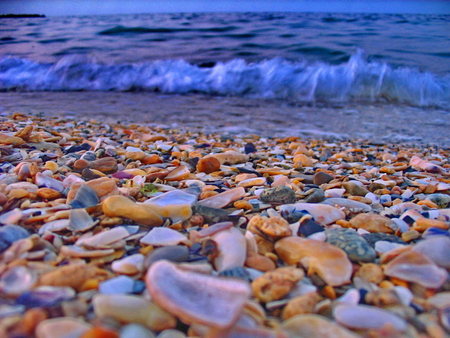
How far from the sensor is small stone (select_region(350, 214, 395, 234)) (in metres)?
1.26

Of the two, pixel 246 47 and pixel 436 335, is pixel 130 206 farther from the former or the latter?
pixel 246 47

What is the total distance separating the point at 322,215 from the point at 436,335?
2.16 ft

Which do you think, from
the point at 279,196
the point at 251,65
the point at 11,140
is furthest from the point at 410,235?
the point at 251,65

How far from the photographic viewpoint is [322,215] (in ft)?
4.45

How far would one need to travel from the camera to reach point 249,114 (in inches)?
221

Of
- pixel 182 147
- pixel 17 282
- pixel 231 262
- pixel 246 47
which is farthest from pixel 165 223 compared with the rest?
pixel 246 47

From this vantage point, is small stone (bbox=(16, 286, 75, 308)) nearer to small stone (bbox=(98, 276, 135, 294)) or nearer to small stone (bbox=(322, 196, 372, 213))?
small stone (bbox=(98, 276, 135, 294))

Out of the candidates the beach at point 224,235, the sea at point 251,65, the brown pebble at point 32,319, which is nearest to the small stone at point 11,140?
the beach at point 224,235

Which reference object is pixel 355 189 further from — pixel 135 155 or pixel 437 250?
pixel 135 155

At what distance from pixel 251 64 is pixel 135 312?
916 centimetres

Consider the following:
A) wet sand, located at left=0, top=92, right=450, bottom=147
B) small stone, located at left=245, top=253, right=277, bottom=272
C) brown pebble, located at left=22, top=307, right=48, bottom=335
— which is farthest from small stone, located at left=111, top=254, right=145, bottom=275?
wet sand, located at left=0, top=92, right=450, bottom=147

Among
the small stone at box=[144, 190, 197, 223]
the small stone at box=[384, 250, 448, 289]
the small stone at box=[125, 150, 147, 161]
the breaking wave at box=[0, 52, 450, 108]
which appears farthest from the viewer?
the breaking wave at box=[0, 52, 450, 108]

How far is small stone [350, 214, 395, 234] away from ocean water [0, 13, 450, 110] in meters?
6.19

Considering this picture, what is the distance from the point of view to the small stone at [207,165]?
2092mm
